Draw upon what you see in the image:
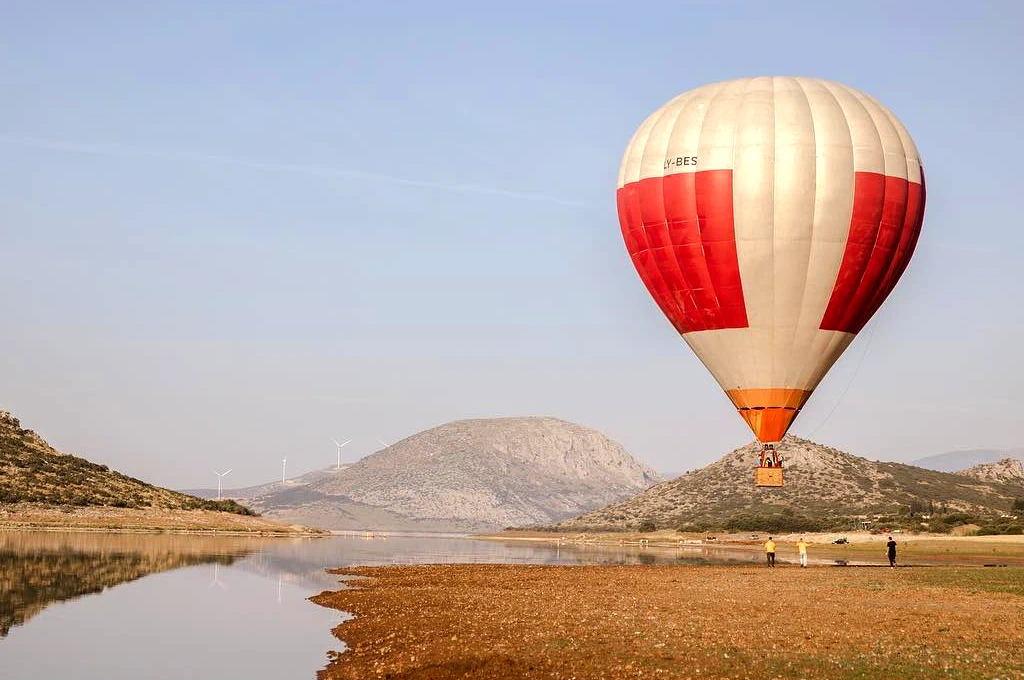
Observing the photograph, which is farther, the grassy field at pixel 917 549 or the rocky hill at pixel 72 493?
the rocky hill at pixel 72 493

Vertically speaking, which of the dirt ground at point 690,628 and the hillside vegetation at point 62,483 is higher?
the hillside vegetation at point 62,483

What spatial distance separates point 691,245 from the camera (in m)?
49.7

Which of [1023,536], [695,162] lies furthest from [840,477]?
[695,162]

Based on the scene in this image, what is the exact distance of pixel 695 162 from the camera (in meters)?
49.8

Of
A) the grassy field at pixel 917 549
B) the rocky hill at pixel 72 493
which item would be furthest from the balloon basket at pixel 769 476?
the rocky hill at pixel 72 493

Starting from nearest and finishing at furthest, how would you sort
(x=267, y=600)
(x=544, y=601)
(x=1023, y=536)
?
(x=544, y=601), (x=267, y=600), (x=1023, y=536)

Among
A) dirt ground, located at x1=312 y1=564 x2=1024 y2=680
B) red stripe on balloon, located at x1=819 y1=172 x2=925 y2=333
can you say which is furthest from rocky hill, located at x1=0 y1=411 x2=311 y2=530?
red stripe on balloon, located at x1=819 y1=172 x2=925 y2=333

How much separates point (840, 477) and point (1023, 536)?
10695 cm

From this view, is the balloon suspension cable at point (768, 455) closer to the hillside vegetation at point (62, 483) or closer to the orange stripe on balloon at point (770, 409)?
the orange stripe on balloon at point (770, 409)

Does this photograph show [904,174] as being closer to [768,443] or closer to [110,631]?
[768,443]

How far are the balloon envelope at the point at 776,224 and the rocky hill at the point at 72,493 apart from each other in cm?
8822

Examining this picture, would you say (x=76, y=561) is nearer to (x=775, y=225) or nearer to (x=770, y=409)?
(x=770, y=409)

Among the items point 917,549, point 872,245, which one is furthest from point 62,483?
point 872,245

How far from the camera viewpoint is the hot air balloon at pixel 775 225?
1921 inches
